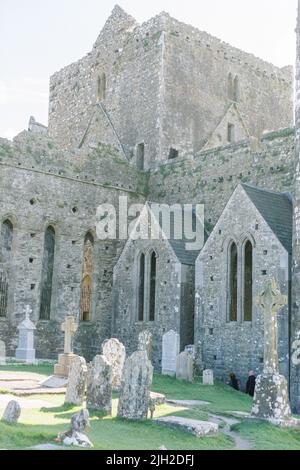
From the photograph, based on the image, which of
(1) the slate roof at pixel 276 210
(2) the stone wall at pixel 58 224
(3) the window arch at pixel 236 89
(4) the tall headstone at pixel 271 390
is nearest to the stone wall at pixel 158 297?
(2) the stone wall at pixel 58 224

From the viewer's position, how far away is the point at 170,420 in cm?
1261

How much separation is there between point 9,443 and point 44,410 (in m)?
4.07

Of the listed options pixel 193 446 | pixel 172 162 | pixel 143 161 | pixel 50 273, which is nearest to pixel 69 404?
pixel 193 446

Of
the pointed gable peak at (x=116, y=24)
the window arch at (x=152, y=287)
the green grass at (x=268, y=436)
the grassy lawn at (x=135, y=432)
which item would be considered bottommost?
the green grass at (x=268, y=436)

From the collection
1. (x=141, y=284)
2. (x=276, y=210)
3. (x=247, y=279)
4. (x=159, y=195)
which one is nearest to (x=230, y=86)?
(x=159, y=195)

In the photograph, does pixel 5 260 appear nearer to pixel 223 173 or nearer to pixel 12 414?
pixel 223 173

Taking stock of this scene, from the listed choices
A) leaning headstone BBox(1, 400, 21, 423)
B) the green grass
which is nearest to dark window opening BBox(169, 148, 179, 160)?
the green grass

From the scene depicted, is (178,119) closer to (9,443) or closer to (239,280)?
(239,280)

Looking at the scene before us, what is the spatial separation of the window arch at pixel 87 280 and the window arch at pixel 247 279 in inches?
320

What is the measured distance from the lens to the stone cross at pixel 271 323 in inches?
559

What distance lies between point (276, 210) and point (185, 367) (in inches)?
240

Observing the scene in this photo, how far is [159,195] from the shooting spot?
2997cm

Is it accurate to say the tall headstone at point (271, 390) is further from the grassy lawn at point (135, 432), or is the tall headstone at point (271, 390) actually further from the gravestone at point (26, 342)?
the gravestone at point (26, 342)

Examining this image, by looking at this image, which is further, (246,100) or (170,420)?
(246,100)
